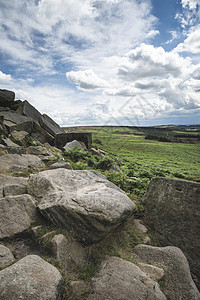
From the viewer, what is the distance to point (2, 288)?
2955 millimetres

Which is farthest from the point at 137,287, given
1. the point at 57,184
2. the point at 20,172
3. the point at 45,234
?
the point at 20,172

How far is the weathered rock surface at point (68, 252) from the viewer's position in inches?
163

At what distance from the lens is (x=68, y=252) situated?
14.3 feet

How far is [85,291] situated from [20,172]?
6.39 meters

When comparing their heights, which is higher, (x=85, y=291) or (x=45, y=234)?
(x=45, y=234)

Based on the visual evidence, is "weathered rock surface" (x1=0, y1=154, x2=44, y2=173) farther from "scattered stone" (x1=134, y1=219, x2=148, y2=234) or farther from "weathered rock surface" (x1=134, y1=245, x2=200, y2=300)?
"weathered rock surface" (x1=134, y1=245, x2=200, y2=300)

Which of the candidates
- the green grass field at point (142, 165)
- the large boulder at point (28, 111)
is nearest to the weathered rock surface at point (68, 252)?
the green grass field at point (142, 165)

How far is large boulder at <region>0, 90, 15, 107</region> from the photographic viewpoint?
828 inches

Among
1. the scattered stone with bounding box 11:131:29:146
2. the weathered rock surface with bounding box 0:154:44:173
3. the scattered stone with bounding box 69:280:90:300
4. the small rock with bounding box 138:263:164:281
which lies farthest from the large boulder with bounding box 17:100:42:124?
the small rock with bounding box 138:263:164:281

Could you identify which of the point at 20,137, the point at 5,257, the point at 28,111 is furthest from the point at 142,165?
the point at 5,257

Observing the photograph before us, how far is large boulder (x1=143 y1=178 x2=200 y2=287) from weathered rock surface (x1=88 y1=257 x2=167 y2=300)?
81.8 inches

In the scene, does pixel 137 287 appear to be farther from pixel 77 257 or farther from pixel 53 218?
pixel 53 218

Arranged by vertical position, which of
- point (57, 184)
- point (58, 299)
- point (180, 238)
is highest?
point (57, 184)

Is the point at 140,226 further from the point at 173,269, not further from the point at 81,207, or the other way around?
the point at 81,207
